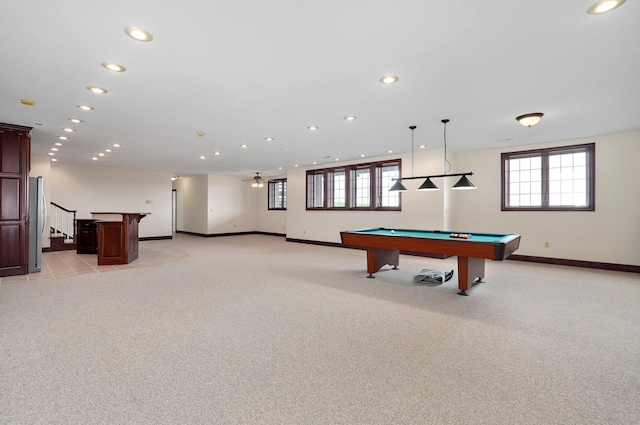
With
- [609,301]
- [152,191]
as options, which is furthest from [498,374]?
[152,191]

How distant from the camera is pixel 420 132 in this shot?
586 centimetres

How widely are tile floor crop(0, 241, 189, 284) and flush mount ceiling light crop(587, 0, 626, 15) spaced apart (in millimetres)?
7375

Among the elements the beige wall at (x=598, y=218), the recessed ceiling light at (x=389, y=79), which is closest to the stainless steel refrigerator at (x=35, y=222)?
the recessed ceiling light at (x=389, y=79)

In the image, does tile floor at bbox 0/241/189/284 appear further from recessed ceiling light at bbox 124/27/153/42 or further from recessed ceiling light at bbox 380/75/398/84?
recessed ceiling light at bbox 380/75/398/84

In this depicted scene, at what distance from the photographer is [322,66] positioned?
10.3 feet

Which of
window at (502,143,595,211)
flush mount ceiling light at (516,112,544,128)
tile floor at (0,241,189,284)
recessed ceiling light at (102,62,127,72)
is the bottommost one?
tile floor at (0,241,189,284)

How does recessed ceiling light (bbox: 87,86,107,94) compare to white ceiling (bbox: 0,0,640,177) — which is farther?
recessed ceiling light (bbox: 87,86,107,94)

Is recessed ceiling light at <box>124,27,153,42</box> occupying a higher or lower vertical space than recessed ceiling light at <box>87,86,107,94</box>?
lower

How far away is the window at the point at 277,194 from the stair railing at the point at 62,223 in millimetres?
6906

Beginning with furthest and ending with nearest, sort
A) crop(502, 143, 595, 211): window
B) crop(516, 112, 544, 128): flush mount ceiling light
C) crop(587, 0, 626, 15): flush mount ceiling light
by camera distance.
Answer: crop(502, 143, 595, 211): window, crop(516, 112, 544, 128): flush mount ceiling light, crop(587, 0, 626, 15): flush mount ceiling light

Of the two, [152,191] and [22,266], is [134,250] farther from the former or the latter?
[152,191]

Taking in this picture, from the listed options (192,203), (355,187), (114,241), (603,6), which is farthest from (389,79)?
(192,203)

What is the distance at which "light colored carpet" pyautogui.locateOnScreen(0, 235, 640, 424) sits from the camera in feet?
6.20

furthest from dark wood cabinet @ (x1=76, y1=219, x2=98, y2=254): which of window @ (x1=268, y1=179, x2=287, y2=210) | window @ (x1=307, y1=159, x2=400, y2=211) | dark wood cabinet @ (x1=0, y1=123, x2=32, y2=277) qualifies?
window @ (x1=268, y1=179, x2=287, y2=210)
